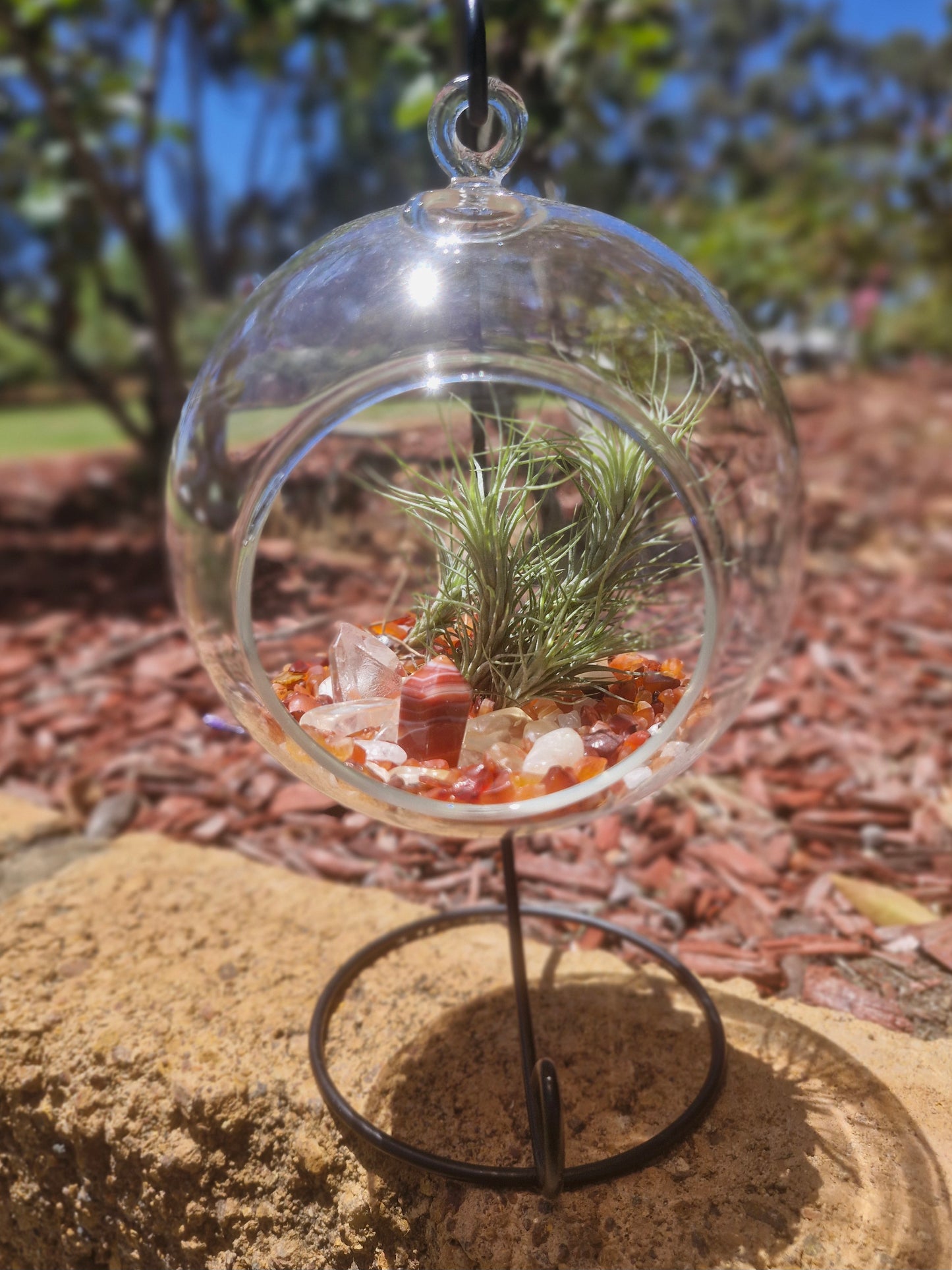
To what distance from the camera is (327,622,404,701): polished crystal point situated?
1194 mm

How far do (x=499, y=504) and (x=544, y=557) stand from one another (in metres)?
0.08

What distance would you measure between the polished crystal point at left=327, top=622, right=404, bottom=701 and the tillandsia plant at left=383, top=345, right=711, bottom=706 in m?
0.07

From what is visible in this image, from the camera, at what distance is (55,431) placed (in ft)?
34.2

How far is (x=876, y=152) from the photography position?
18.4m

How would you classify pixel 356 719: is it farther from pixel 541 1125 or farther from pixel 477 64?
pixel 477 64

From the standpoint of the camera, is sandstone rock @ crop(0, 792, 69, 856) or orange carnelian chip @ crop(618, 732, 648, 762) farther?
sandstone rock @ crop(0, 792, 69, 856)

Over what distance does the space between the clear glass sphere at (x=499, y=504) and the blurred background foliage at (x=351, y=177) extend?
0.95 ft

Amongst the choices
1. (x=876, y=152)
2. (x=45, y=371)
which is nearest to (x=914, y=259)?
(x=876, y=152)

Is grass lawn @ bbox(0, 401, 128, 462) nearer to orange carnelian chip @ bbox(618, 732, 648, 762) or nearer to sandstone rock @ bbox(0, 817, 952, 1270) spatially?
sandstone rock @ bbox(0, 817, 952, 1270)

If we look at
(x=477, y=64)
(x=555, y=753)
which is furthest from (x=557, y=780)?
(x=477, y=64)

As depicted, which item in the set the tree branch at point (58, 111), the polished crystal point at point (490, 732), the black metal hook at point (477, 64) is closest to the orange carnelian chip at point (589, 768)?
the polished crystal point at point (490, 732)

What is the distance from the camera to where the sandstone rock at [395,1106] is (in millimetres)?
1091

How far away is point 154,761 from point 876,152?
19958 millimetres

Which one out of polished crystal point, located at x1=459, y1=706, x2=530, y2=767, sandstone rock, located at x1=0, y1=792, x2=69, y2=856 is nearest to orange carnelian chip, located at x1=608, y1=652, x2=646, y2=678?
polished crystal point, located at x1=459, y1=706, x2=530, y2=767
